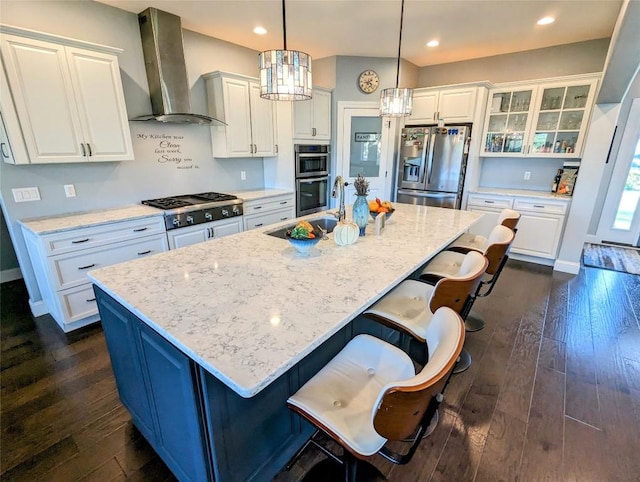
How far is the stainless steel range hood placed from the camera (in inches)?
114

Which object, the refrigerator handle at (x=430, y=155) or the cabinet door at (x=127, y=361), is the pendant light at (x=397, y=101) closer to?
the refrigerator handle at (x=430, y=155)

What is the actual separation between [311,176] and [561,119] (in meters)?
3.23

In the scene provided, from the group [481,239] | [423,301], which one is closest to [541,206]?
[481,239]

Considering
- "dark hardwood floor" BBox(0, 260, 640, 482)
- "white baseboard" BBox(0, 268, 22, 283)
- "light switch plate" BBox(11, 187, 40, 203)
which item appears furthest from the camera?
"white baseboard" BBox(0, 268, 22, 283)

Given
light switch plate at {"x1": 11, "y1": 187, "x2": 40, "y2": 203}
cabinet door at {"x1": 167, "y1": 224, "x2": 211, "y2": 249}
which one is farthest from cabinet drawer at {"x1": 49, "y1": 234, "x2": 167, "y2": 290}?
light switch plate at {"x1": 11, "y1": 187, "x2": 40, "y2": 203}

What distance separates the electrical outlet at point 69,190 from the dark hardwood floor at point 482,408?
1137 mm

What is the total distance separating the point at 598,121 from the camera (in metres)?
3.40

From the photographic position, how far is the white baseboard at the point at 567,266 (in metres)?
3.78

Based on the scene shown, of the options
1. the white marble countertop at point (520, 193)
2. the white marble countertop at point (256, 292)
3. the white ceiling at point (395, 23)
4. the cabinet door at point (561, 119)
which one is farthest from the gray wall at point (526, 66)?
the white marble countertop at point (256, 292)

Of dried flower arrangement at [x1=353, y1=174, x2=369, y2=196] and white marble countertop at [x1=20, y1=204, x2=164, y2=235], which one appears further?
white marble countertop at [x1=20, y1=204, x2=164, y2=235]

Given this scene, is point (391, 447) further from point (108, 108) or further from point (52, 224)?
point (108, 108)

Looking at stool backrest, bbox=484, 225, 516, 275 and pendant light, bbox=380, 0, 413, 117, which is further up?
pendant light, bbox=380, 0, 413, 117

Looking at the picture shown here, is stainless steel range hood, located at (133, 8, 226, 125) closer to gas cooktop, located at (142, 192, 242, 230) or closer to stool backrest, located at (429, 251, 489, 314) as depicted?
gas cooktop, located at (142, 192, 242, 230)

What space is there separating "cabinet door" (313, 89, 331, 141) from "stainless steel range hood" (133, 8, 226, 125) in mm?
1741
